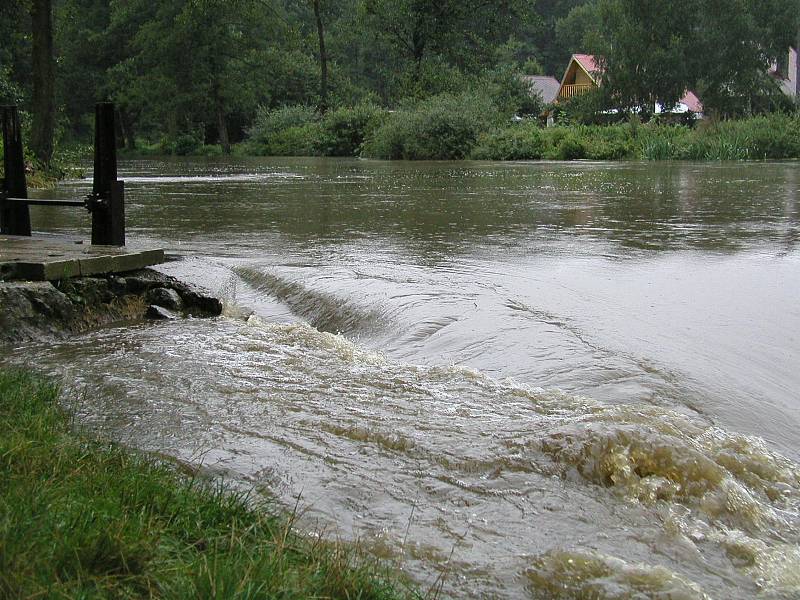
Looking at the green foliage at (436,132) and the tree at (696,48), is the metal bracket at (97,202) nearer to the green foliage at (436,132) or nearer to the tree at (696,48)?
the green foliage at (436,132)

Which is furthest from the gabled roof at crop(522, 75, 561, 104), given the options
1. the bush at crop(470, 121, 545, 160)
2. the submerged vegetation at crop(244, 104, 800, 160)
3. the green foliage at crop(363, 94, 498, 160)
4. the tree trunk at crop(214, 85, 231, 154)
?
the bush at crop(470, 121, 545, 160)

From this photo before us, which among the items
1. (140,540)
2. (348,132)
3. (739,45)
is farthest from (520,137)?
(140,540)

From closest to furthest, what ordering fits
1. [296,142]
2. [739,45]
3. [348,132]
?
[348,132]
[296,142]
[739,45]

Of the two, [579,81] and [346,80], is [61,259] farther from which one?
[579,81]

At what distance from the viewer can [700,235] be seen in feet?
32.6

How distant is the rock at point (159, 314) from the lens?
21.8ft

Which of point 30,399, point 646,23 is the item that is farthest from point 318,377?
point 646,23

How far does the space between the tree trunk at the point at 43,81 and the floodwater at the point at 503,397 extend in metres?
9.23

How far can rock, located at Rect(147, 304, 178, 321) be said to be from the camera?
665 centimetres

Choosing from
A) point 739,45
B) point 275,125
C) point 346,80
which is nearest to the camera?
point 739,45

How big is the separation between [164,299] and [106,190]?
46.7 inches

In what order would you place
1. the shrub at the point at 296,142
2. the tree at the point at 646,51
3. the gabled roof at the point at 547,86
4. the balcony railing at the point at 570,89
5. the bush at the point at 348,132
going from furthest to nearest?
the gabled roof at the point at 547,86 < the balcony railing at the point at 570,89 < the tree at the point at 646,51 < the shrub at the point at 296,142 < the bush at the point at 348,132

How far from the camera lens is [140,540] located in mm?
2455

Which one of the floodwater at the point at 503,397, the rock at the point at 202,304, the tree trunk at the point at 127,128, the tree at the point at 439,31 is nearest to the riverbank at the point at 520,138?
the tree at the point at 439,31
